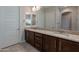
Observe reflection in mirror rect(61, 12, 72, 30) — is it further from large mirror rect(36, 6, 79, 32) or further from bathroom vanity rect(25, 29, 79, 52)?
bathroom vanity rect(25, 29, 79, 52)

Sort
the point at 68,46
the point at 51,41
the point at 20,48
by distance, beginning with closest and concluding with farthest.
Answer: the point at 68,46 → the point at 20,48 → the point at 51,41

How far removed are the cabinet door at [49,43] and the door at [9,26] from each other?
0.46 m

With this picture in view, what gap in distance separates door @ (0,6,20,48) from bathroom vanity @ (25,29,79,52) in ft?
0.67

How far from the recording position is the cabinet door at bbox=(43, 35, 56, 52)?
1932 millimetres

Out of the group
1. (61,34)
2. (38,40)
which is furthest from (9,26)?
(61,34)

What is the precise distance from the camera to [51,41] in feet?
6.69

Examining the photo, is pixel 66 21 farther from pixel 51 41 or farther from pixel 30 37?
pixel 30 37

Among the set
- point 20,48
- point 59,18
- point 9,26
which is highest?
point 59,18

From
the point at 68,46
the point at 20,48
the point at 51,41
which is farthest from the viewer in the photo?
the point at 51,41

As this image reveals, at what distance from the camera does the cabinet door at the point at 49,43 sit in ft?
6.34

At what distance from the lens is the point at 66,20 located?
1951 mm

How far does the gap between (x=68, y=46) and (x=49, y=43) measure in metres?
0.36

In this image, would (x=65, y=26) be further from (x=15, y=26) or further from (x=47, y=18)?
(x=15, y=26)
